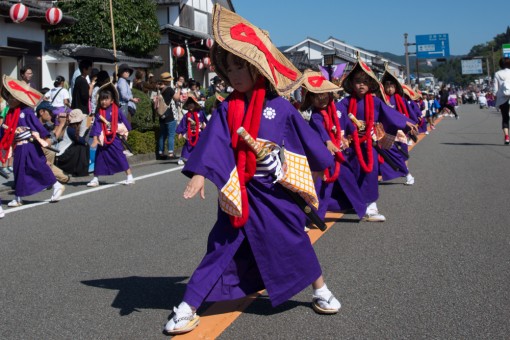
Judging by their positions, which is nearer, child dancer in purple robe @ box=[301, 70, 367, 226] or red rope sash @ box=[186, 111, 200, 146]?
child dancer in purple robe @ box=[301, 70, 367, 226]

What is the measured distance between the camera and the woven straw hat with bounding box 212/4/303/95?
348 centimetres

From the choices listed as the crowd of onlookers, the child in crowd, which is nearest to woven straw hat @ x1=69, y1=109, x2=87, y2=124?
the crowd of onlookers

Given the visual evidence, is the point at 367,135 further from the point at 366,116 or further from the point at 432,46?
the point at 432,46

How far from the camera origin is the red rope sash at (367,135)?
6290 millimetres

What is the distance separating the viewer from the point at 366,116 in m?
6.31

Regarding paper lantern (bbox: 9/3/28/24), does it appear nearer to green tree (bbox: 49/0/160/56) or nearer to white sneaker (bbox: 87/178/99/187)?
green tree (bbox: 49/0/160/56)

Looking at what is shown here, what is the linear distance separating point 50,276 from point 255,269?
1979 mm

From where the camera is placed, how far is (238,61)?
11.9ft

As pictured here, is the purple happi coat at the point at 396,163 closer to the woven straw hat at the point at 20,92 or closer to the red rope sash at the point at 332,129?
the red rope sash at the point at 332,129

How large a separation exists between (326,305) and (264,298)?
511mm

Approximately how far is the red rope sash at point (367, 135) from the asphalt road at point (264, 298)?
633 mm

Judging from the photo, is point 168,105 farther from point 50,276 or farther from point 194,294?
point 194,294

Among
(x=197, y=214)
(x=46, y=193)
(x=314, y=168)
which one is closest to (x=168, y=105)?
(x=46, y=193)

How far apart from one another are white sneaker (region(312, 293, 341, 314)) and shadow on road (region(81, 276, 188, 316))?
91 centimetres
